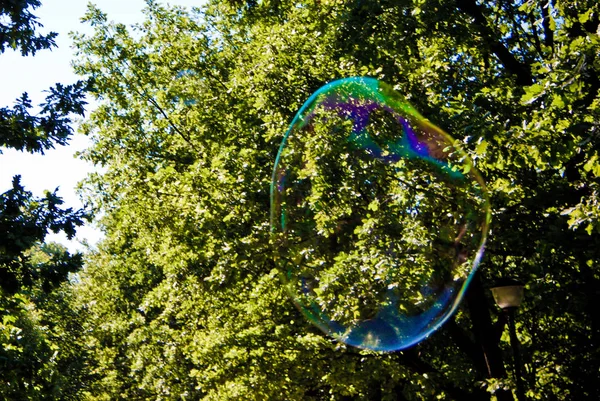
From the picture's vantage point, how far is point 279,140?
41.2ft

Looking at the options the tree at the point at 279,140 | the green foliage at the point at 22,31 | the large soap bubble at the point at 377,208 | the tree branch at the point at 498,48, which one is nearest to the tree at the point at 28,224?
the green foliage at the point at 22,31

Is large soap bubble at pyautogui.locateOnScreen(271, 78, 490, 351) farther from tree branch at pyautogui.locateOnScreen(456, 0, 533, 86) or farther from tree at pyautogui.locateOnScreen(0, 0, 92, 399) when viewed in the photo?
tree at pyautogui.locateOnScreen(0, 0, 92, 399)

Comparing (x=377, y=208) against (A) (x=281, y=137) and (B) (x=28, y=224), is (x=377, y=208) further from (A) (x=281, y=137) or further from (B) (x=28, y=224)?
(B) (x=28, y=224)

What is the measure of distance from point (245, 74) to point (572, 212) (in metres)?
9.14

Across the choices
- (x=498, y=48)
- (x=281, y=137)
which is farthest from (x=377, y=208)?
(x=498, y=48)

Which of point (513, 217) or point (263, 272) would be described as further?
point (263, 272)

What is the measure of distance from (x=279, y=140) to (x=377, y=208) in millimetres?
3031

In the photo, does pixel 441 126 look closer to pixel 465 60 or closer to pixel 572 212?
pixel 465 60

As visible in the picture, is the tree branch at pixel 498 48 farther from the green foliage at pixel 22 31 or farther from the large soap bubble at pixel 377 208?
the green foliage at pixel 22 31

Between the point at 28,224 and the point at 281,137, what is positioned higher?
the point at 281,137

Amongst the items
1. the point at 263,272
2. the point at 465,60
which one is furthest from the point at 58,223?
the point at 465,60

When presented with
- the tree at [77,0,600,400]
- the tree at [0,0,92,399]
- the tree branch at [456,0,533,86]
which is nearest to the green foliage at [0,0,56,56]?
the tree at [0,0,92,399]

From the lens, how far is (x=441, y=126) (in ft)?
34.2

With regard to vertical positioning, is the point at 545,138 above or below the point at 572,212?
above
